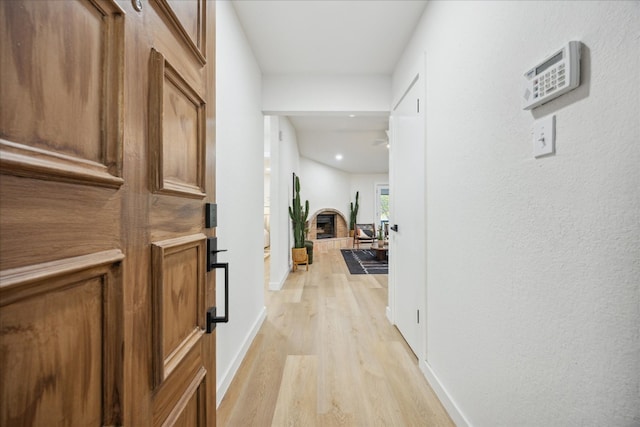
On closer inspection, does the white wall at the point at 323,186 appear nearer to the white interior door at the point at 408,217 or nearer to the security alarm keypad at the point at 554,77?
the white interior door at the point at 408,217

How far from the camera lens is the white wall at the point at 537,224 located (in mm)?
698

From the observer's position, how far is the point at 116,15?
50 centimetres

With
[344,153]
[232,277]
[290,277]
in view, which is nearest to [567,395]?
[232,277]

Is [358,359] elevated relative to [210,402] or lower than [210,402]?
lower

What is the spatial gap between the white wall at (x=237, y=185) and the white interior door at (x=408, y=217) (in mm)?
1252

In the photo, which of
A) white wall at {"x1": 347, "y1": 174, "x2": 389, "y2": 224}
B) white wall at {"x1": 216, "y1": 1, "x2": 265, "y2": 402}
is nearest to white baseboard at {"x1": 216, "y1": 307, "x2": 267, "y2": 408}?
white wall at {"x1": 216, "y1": 1, "x2": 265, "y2": 402}

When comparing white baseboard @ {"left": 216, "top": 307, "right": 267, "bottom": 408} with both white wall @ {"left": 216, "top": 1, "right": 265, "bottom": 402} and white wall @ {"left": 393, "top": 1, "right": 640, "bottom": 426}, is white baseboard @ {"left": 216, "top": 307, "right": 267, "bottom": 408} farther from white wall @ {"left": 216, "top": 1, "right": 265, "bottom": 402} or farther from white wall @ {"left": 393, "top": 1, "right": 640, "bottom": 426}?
white wall @ {"left": 393, "top": 1, "right": 640, "bottom": 426}

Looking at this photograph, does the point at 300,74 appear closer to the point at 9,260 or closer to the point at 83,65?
the point at 83,65

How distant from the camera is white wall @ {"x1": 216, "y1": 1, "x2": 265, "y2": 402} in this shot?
1.72m

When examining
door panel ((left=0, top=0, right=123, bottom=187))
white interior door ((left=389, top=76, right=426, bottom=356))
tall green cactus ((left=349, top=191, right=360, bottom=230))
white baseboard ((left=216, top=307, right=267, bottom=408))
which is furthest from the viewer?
tall green cactus ((left=349, top=191, right=360, bottom=230))

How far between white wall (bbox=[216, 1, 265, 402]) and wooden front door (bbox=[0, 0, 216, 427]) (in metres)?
0.96

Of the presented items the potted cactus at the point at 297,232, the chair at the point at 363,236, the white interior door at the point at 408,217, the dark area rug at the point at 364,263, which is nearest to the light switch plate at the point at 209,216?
the white interior door at the point at 408,217

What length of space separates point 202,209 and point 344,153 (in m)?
6.41

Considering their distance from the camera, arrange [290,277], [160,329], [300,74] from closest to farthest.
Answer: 1. [160,329]
2. [300,74]
3. [290,277]
